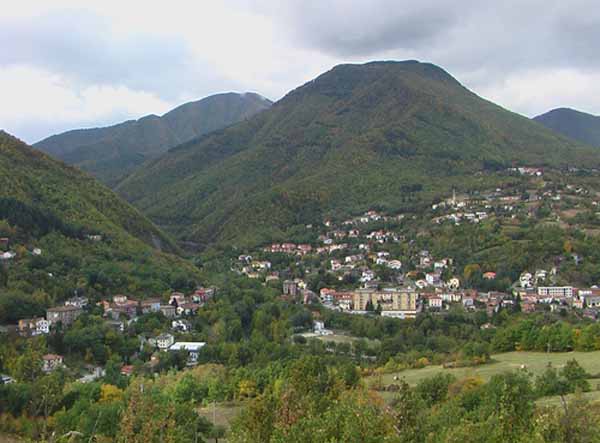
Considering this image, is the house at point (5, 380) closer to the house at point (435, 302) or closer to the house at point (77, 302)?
the house at point (77, 302)

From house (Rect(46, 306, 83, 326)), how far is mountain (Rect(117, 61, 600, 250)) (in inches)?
1544

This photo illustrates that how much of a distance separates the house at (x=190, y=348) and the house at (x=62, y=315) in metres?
5.74

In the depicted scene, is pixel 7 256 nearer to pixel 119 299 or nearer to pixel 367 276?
pixel 119 299

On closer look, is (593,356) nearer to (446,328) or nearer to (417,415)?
(446,328)

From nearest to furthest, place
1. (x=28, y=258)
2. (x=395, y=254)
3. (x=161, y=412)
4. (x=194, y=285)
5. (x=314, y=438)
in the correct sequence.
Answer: (x=314, y=438) < (x=161, y=412) < (x=28, y=258) < (x=194, y=285) < (x=395, y=254)

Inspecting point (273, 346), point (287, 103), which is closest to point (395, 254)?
point (273, 346)

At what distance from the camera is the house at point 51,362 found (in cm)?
2789

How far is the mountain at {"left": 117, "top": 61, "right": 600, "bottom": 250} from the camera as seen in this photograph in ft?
278

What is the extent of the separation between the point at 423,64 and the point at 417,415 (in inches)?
5737

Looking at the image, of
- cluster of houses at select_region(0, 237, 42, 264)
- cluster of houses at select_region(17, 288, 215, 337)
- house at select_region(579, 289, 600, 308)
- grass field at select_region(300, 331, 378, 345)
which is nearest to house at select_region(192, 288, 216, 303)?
cluster of houses at select_region(17, 288, 215, 337)

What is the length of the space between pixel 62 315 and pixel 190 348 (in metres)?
7.10

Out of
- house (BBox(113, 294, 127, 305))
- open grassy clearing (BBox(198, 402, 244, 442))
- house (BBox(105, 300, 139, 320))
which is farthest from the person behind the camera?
house (BBox(113, 294, 127, 305))

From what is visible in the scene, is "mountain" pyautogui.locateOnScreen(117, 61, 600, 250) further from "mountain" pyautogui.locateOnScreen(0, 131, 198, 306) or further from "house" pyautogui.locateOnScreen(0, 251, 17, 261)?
"house" pyautogui.locateOnScreen(0, 251, 17, 261)

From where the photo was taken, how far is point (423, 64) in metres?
151
